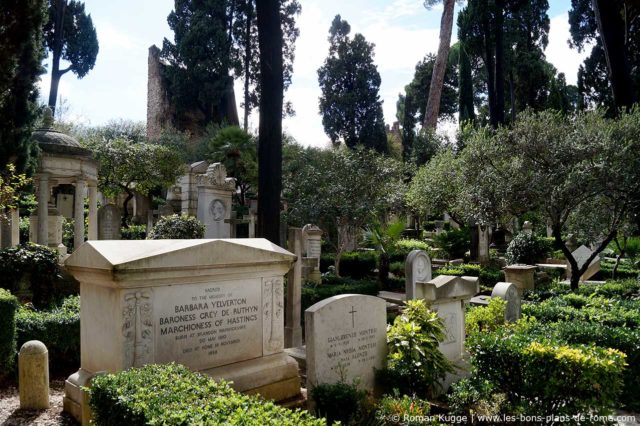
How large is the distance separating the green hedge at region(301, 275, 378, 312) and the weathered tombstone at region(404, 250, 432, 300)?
2.32 m

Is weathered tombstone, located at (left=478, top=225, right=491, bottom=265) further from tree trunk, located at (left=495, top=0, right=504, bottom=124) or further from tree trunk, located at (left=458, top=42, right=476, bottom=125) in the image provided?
tree trunk, located at (left=458, top=42, right=476, bottom=125)

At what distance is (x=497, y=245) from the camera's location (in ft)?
89.5

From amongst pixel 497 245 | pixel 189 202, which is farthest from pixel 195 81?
pixel 497 245

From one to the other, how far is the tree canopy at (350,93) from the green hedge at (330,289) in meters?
22.7

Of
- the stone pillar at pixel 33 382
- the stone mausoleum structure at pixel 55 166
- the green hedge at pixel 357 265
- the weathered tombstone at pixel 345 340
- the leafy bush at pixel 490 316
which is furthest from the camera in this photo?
the green hedge at pixel 357 265

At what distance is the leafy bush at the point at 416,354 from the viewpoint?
5.53 meters

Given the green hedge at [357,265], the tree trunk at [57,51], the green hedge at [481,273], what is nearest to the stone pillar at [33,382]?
the green hedge at [481,273]

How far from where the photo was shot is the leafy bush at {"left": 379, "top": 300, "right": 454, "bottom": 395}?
5.53 metres

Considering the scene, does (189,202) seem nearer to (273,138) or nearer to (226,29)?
(273,138)

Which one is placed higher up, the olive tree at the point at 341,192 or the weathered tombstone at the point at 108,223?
the olive tree at the point at 341,192

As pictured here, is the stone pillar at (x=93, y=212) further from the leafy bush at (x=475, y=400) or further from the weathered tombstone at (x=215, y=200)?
the leafy bush at (x=475, y=400)

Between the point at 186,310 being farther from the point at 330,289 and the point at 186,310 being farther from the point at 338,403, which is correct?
the point at 330,289

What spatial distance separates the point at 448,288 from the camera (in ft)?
21.8

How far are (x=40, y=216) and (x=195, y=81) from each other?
20.0 meters
